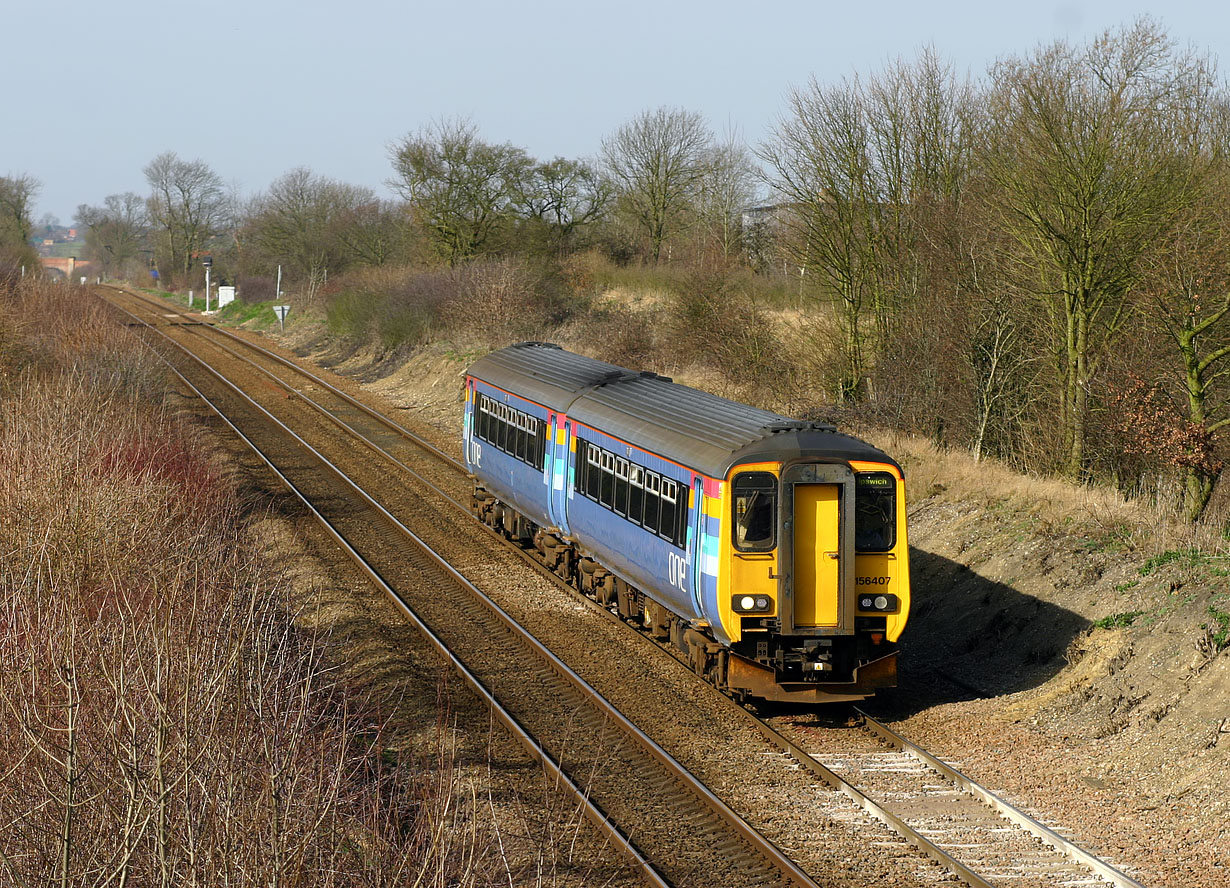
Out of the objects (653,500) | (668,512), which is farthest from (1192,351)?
(668,512)

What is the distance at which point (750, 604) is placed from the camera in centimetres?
1190

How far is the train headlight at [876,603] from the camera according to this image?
12.2m

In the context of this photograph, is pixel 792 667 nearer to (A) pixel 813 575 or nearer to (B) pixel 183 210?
(A) pixel 813 575

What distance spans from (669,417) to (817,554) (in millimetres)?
2874

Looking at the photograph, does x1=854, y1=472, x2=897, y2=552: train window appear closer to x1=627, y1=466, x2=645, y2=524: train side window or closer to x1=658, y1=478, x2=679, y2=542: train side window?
x1=658, y1=478, x2=679, y2=542: train side window

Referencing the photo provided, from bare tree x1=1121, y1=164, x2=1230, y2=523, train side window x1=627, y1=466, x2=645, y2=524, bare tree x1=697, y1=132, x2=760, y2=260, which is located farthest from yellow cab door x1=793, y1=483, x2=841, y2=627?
bare tree x1=697, y1=132, x2=760, y2=260

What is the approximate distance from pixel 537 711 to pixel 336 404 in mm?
23911

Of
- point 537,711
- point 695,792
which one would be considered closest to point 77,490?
point 537,711

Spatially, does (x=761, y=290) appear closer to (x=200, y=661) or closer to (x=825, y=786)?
(x=825, y=786)

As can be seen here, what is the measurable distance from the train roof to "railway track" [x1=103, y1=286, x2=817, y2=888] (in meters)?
2.75

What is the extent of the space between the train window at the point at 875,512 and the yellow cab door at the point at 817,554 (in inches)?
9.9

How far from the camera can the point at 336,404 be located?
35.1 metres

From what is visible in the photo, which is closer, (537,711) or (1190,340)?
(537,711)

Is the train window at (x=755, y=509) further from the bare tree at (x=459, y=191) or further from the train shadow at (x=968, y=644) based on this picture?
the bare tree at (x=459, y=191)
